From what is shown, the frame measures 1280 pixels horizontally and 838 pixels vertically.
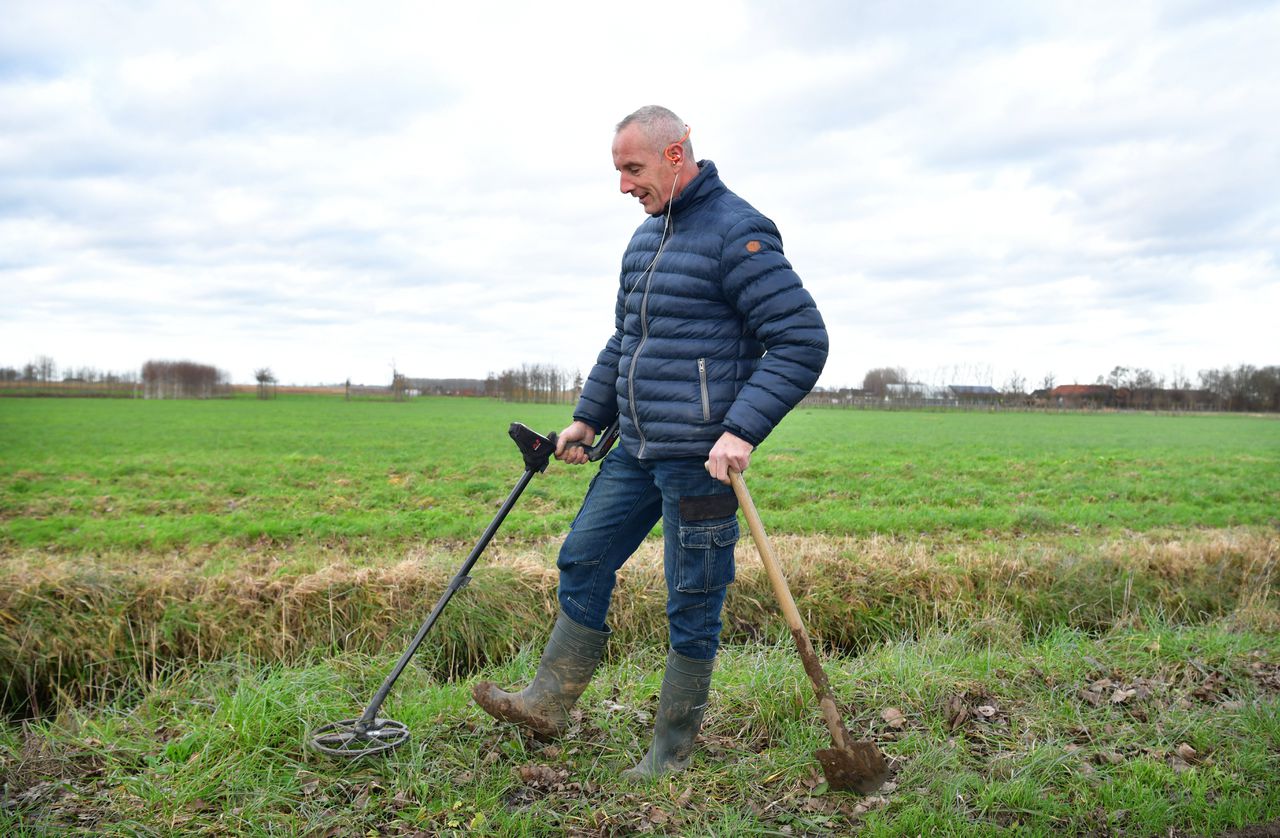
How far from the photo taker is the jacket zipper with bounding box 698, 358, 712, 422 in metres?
3.31

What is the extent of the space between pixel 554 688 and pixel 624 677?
102cm

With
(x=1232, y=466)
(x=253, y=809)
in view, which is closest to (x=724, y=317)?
(x=253, y=809)

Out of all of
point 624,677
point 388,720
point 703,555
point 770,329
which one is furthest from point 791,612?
point 388,720

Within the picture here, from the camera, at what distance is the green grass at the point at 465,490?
33.0 feet

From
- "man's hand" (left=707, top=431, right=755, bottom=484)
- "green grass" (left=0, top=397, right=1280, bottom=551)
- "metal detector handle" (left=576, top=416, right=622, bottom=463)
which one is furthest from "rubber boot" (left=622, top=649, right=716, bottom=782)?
"green grass" (left=0, top=397, right=1280, bottom=551)

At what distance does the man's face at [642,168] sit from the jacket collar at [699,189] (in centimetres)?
6

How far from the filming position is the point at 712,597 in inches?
138

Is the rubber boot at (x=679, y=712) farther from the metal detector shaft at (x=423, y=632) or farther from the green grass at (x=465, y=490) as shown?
the green grass at (x=465, y=490)

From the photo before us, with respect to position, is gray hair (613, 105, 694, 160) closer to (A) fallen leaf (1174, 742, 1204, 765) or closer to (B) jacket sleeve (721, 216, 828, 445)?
(B) jacket sleeve (721, 216, 828, 445)

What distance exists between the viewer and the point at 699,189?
343 cm

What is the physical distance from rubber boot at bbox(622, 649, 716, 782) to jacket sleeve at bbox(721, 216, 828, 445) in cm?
108

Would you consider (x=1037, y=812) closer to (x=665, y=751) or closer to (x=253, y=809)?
(x=665, y=751)

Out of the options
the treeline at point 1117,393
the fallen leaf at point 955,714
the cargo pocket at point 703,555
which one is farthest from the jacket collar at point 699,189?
the treeline at point 1117,393

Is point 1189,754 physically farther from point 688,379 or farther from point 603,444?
→ point 603,444
